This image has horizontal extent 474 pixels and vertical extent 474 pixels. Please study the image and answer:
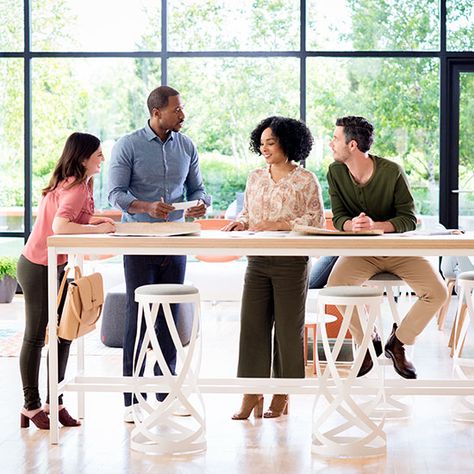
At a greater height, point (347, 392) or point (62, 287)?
point (62, 287)

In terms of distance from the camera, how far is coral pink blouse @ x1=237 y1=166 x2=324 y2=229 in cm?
476

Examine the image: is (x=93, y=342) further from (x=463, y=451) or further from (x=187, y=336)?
(x=463, y=451)

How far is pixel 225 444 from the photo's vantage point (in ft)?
14.3

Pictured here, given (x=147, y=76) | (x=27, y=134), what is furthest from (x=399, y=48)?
(x=27, y=134)

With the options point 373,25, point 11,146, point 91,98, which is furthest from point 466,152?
point 11,146

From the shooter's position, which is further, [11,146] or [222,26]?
[11,146]

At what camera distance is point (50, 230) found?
4484 mm

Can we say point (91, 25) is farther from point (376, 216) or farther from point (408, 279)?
point (408, 279)

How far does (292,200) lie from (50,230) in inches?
42.9

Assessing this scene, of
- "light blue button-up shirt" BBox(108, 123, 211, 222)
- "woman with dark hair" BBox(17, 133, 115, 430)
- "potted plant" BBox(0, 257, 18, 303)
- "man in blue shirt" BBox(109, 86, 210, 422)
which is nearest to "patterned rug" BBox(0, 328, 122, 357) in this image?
"potted plant" BBox(0, 257, 18, 303)

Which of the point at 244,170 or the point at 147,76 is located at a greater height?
the point at 147,76

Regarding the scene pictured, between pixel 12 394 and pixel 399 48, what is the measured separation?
572 cm

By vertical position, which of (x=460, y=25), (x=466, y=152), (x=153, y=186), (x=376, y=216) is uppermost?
(x=460, y=25)

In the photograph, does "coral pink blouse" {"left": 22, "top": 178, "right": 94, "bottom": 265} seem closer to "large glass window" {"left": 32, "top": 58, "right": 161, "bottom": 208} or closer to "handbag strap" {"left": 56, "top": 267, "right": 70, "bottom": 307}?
"handbag strap" {"left": 56, "top": 267, "right": 70, "bottom": 307}
